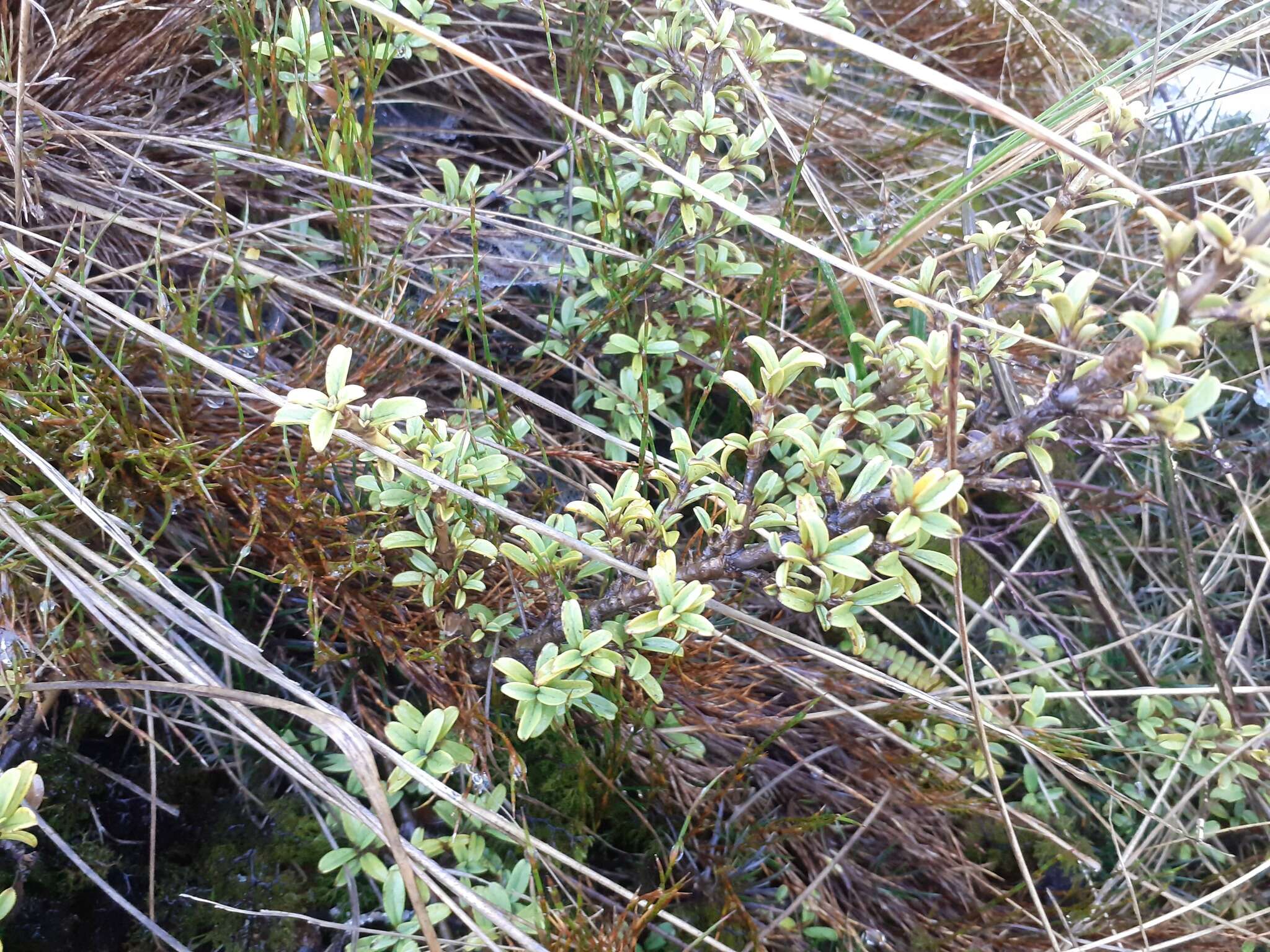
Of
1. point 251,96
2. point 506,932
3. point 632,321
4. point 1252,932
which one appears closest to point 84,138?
point 251,96

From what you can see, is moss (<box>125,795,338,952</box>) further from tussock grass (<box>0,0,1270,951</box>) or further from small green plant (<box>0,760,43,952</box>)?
small green plant (<box>0,760,43,952</box>)

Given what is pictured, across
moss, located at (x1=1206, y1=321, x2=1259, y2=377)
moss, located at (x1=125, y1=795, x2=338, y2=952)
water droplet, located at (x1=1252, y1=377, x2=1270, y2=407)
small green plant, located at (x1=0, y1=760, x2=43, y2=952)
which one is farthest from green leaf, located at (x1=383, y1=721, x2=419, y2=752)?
moss, located at (x1=1206, y1=321, x2=1259, y2=377)

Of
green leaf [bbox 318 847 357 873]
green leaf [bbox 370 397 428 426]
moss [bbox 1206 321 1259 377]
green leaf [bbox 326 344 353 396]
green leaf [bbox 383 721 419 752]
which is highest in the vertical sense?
green leaf [bbox 326 344 353 396]

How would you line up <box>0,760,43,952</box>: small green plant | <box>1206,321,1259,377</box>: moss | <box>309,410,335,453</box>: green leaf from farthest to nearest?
<box>1206,321,1259,377</box>: moss, <box>309,410,335,453</box>: green leaf, <box>0,760,43,952</box>: small green plant

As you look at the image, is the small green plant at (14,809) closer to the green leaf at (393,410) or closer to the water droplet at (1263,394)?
the green leaf at (393,410)

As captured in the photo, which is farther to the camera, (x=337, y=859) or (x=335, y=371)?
(x=337, y=859)

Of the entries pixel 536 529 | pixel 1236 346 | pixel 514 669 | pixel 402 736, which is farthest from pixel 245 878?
pixel 1236 346

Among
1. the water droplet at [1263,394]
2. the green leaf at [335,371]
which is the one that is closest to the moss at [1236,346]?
the water droplet at [1263,394]

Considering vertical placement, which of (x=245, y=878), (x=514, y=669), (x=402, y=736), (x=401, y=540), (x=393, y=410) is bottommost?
(x=245, y=878)

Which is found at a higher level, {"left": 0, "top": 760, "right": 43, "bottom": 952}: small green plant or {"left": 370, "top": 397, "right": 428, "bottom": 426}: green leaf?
{"left": 370, "top": 397, "right": 428, "bottom": 426}: green leaf

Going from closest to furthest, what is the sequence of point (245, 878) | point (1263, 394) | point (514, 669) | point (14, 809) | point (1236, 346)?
point (14, 809), point (514, 669), point (245, 878), point (1263, 394), point (1236, 346)

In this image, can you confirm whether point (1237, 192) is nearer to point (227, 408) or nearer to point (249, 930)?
point (227, 408)

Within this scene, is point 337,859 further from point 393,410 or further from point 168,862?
point 393,410

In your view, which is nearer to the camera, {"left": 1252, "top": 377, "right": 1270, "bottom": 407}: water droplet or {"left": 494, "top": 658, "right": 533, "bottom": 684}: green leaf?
{"left": 494, "top": 658, "right": 533, "bottom": 684}: green leaf
